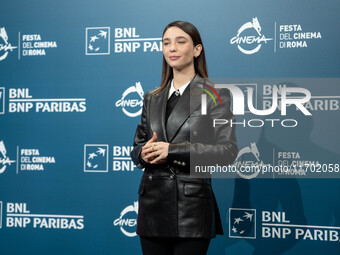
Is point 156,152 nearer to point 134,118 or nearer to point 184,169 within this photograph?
point 184,169

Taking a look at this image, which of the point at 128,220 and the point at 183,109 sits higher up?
the point at 183,109

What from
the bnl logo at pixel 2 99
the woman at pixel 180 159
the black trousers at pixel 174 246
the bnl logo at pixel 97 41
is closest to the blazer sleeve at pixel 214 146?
the woman at pixel 180 159

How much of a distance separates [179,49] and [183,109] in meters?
0.34

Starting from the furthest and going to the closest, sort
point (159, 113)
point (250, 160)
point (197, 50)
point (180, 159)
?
point (250, 160) → point (197, 50) → point (159, 113) → point (180, 159)

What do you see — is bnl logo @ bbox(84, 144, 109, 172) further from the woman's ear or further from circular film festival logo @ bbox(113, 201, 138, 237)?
the woman's ear

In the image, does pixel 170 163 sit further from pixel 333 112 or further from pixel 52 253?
pixel 52 253

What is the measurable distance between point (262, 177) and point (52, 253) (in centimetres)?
184

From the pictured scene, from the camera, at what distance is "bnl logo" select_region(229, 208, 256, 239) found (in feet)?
10.9

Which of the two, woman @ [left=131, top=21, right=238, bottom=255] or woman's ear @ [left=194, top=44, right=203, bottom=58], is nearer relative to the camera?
woman @ [left=131, top=21, right=238, bottom=255]

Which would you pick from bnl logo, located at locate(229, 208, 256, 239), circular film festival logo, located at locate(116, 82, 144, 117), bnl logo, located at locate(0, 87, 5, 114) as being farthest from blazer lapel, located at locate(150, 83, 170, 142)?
bnl logo, located at locate(0, 87, 5, 114)

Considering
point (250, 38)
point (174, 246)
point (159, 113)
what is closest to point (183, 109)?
point (159, 113)

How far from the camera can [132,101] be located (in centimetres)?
359

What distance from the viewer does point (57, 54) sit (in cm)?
378

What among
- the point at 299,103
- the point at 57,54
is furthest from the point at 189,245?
the point at 57,54
